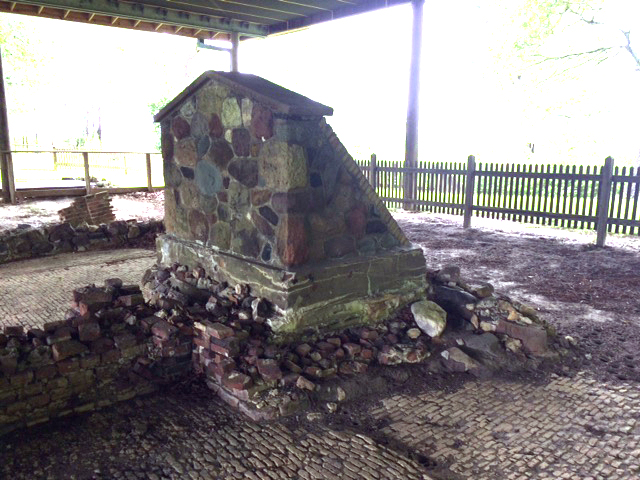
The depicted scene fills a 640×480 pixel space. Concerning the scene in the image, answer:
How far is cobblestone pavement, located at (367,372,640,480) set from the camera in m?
2.71

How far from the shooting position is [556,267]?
734 cm

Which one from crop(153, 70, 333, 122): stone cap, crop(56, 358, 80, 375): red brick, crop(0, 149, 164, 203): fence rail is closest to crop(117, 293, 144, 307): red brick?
crop(56, 358, 80, 375): red brick

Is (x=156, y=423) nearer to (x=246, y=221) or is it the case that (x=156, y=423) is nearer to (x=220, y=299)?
(x=220, y=299)

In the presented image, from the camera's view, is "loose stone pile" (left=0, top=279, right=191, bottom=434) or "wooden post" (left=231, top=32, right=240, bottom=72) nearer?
"loose stone pile" (left=0, top=279, right=191, bottom=434)

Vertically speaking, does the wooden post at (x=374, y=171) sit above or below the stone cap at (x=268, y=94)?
below

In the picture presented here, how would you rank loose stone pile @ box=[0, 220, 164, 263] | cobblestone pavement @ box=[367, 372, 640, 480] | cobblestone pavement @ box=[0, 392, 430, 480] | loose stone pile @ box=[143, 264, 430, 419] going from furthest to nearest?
loose stone pile @ box=[0, 220, 164, 263]
loose stone pile @ box=[143, 264, 430, 419]
cobblestone pavement @ box=[367, 372, 640, 480]
cobblestone pavement @ box=[0, 392, 430, 480]

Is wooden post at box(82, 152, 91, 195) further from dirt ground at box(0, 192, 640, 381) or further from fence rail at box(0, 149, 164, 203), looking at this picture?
dirt ground at box(0, 192, 640, 381)

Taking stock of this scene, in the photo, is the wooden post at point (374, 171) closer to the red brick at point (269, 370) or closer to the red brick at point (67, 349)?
the red brick at point (269, 370)

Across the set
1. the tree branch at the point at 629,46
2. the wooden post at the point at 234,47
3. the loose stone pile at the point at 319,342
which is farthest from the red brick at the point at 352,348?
the tree branch at the point at 629,46

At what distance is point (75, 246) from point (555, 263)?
7.21 metres

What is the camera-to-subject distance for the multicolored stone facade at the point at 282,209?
3.80 m

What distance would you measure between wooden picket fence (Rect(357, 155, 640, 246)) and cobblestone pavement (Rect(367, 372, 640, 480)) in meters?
6.47

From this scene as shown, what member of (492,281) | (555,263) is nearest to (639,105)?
(555,263)

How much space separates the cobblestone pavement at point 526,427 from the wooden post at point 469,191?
292 inches
